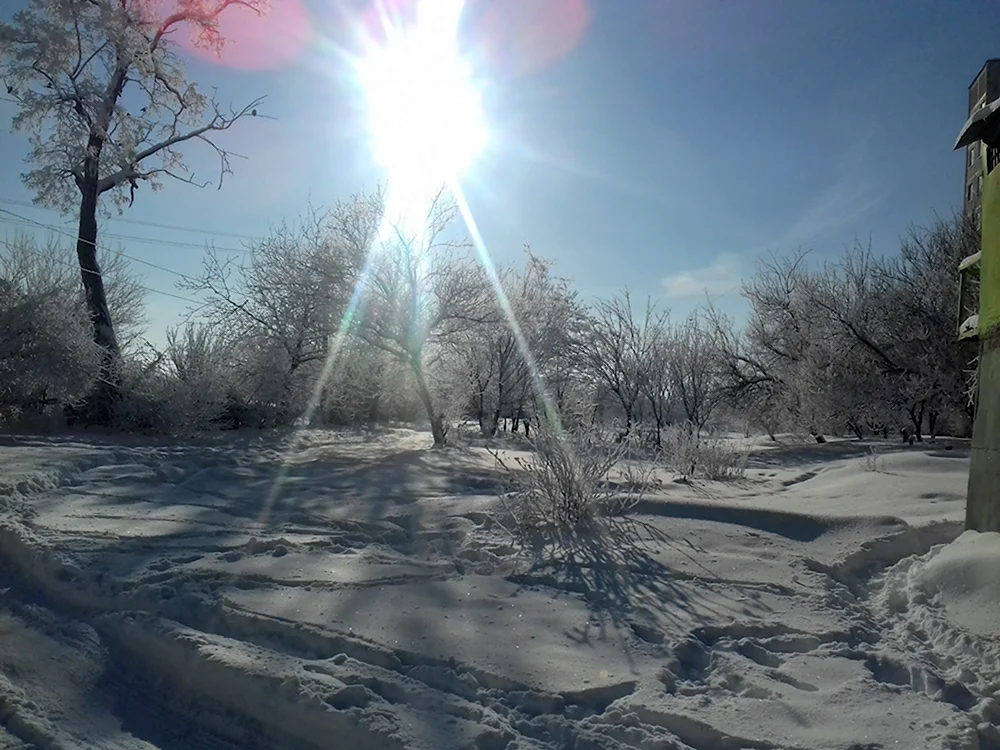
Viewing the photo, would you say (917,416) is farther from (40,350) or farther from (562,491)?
(40,350)

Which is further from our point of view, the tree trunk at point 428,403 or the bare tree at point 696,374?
the bare tree at point 696,374

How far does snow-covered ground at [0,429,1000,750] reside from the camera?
2.74 m

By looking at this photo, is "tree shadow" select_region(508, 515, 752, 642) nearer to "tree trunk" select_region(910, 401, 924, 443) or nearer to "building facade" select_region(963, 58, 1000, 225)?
"building facade" select_region(963, 58, 1000, 225)

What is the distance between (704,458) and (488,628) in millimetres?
6873

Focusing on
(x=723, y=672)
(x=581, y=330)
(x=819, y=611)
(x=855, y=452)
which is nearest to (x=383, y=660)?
(x=723, y=672)

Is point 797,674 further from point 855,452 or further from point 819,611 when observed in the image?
point 855,452

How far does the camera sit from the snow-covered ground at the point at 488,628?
108 inches

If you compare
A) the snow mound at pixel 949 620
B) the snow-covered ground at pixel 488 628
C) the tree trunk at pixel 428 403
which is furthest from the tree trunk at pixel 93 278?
the snow mound at pixel 949 620

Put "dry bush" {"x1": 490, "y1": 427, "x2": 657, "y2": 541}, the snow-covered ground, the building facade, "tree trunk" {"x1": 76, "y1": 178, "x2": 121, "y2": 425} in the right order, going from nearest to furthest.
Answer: the snow-covered ground → "dry bush" {"x1": 490, "y1": 427, "x2": 657, "y2": 541} → the building facade → "tree trunk" {"x1": 76, "y1": 178, "x2": 121, "y2": 425}

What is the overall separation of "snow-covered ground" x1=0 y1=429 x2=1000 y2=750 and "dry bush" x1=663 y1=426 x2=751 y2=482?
3.02m

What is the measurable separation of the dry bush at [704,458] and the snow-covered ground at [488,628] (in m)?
3.02

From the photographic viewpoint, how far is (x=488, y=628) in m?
3.62

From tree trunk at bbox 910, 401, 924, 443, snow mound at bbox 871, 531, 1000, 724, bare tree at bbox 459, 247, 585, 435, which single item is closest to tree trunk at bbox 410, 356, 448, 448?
bare tree at bbox 459, 247, 585, 435

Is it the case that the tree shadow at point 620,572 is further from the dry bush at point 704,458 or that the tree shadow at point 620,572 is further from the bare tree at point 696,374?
the bare tree at point 696,374
